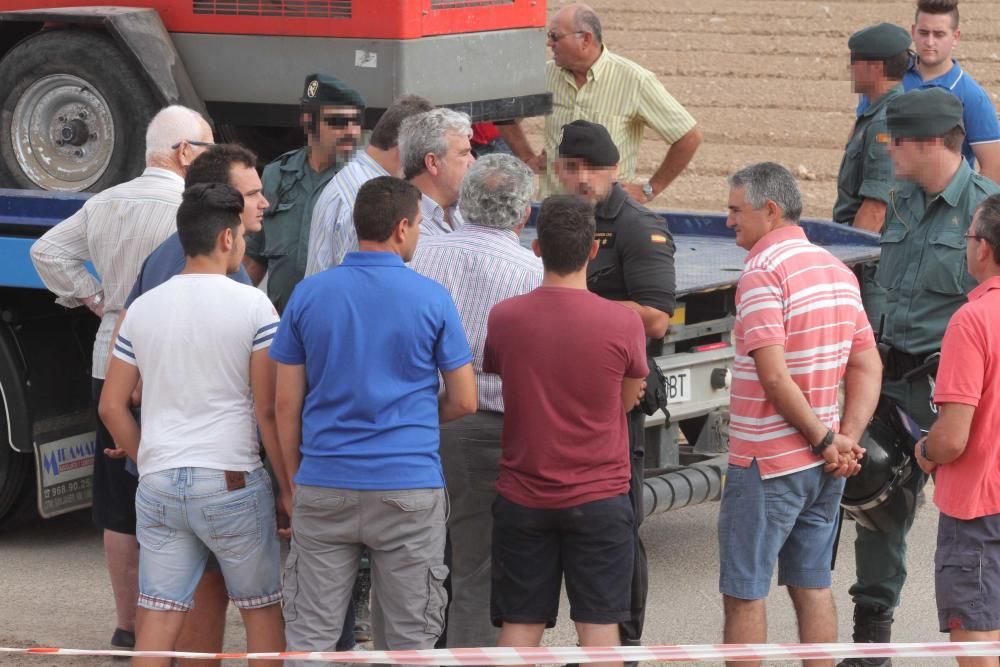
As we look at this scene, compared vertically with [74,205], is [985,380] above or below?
below

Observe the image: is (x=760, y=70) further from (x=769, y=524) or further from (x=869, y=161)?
(x=769, y=524)

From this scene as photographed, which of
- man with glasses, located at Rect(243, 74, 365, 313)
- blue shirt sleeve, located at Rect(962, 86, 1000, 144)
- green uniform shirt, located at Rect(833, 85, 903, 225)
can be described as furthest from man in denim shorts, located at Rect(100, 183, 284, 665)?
blue shirt sleeve, located at Rect(962, 86, 1000, 144)

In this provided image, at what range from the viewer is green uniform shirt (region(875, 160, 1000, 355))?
18.0ft

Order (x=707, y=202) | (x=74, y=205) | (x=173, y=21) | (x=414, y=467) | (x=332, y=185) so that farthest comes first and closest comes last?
(x=707, y=202)
(x=173, y=21)
(x=74, y=205)
(x=332, y=185)
(x=414, y=467)

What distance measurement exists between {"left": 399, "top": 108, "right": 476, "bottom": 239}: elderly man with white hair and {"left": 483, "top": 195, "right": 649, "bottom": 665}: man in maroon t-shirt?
32.0 inches

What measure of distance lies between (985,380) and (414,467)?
62.3 inches

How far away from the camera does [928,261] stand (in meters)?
5.54

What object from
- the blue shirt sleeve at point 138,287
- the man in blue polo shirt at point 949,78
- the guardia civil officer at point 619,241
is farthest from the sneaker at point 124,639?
the man in blue polo shirt at point 949,78

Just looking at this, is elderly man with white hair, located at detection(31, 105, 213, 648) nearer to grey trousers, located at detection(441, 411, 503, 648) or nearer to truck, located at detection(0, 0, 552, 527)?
grey trousers, located at detection(441, 411, 503, 648)

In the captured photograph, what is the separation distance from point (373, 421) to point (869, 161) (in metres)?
3.85

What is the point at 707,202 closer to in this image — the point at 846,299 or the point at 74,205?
the point at 74,205

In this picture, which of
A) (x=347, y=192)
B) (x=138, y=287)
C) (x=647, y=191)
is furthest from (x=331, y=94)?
(x=647, y=191)

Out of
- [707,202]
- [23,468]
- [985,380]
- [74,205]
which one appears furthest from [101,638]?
[707,202]

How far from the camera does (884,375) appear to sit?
227 inches
